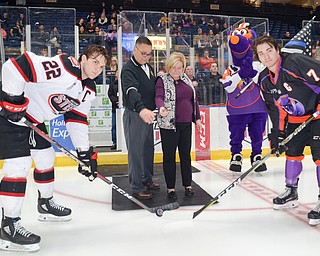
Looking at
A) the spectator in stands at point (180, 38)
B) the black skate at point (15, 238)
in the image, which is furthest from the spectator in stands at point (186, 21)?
the black skate at point (15, 238)

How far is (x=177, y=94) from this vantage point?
8.02 feet

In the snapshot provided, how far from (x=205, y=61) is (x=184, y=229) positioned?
327 centimetres

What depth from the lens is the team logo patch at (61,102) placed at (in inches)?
74.1

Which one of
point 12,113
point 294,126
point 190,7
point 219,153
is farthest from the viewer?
point 190,7

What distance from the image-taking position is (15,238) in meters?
1.70

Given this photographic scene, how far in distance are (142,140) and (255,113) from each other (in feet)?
4.15

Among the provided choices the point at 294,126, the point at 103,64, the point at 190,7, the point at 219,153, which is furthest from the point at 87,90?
the point at 190,7

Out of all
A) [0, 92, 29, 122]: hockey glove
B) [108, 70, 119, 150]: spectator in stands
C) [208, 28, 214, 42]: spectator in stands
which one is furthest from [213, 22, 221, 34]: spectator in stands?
[0, 92, 29, 122]: hockey glove

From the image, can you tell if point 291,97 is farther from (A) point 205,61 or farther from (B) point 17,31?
(B) point 17,31

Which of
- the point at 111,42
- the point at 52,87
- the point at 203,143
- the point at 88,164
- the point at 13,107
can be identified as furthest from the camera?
the point at 111,42

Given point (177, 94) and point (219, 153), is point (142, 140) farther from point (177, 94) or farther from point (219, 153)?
point (219, 153)

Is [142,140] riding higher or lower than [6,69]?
lower

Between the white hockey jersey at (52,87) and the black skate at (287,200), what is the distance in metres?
1.17

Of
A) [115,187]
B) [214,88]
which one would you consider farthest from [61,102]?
[214,88]
